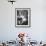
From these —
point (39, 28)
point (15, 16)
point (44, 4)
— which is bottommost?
point (39, 28)

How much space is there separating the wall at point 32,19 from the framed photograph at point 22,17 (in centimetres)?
12

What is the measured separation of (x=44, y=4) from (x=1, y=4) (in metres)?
1.74

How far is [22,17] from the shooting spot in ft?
19.0

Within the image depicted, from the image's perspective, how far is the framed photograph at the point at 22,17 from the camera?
5754 mm

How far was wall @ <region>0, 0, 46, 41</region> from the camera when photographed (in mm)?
5738

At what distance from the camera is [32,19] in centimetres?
574

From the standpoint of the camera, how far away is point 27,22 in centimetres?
577

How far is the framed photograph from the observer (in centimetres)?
575

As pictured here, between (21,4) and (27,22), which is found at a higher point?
(21,4)

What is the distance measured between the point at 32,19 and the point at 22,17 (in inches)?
16.4

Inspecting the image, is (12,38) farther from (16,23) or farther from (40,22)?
(40,22)

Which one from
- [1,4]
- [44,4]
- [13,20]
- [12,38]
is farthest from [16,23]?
[44,4]

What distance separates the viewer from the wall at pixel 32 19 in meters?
5.74

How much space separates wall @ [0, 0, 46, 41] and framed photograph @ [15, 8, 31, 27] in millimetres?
122
